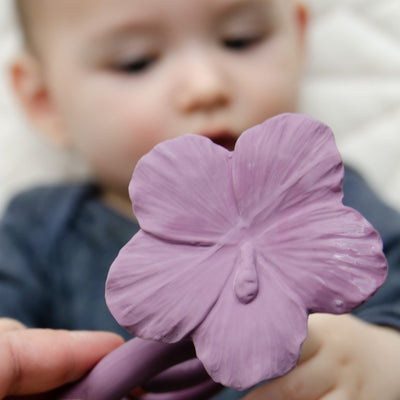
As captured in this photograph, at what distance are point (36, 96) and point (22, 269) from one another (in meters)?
0.26

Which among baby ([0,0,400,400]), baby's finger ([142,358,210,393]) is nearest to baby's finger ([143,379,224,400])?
baby's finger ([142,358,210,393])

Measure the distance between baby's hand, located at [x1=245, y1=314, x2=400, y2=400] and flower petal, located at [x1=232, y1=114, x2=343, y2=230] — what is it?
12 centimetres

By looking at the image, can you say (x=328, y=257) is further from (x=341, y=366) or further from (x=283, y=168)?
(x=341, y=366)

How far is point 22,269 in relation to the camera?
0.63m

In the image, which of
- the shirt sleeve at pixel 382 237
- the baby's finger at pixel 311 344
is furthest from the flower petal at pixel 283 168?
the shirt sleeve at pixel 382 237

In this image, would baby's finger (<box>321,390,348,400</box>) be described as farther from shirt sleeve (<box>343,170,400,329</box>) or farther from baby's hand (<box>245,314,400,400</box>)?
shirt sleeve (<box>343,170,400,329</box>)

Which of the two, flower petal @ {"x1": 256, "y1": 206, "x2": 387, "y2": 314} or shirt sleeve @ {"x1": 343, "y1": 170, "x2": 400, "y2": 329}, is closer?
flower petal @ {"x1": 256, "y1": 206, "x2": 387, "y2": 314}

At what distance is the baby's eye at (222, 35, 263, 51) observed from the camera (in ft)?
1.92

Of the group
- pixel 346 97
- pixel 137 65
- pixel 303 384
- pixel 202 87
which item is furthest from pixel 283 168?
pixel 346 97

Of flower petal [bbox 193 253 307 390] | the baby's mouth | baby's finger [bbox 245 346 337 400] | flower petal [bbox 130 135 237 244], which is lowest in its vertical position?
baby's finger [bbox 245 346 337 400]

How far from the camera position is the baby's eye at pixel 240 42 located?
585 mm

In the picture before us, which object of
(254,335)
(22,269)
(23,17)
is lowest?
(22,269)

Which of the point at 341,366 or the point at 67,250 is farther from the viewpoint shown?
the point at 67,250

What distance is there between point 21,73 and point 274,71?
369 mm
